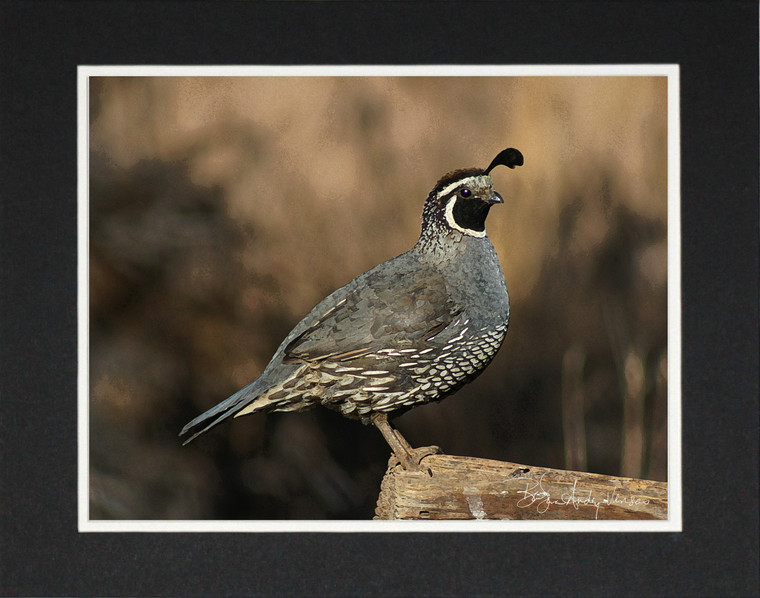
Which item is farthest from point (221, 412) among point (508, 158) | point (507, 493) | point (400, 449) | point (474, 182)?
point (508, 158)

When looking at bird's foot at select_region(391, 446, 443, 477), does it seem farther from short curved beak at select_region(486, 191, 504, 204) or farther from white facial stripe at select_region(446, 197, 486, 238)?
short curved beak at select_region(486, 191, 504, 204)

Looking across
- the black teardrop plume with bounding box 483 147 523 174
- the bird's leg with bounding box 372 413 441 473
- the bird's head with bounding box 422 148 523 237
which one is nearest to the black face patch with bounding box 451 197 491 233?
the bird's head with bounding box 422 148 523 237

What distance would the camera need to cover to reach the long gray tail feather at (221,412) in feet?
7.94

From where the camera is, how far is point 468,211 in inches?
95.9

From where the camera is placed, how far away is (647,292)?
2.50 m

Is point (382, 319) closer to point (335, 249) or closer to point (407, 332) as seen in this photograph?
point (407, 332)

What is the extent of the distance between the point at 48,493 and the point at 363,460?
3.49 feet

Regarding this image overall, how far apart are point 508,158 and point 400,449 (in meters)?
1.03
